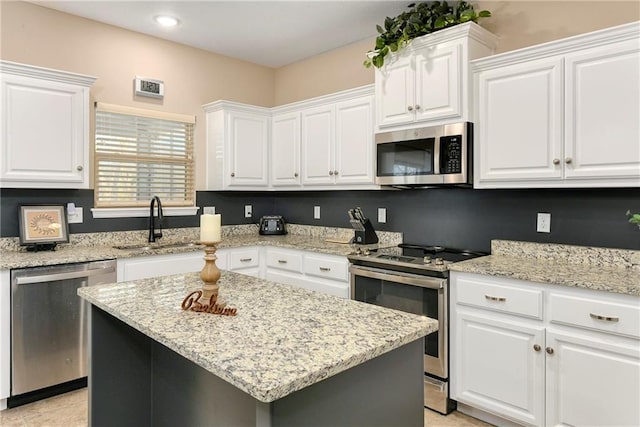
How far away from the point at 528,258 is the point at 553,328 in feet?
2.36

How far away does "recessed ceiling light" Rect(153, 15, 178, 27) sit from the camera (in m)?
3.41

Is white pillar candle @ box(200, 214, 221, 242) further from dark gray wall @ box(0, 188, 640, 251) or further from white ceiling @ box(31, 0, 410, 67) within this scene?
white ceiling @ box(31, 0, 410, 67)

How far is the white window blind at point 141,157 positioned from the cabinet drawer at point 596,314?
10.5 feet

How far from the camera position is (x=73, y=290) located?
9.21 feet

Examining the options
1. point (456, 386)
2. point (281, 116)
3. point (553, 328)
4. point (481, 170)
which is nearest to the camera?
point (553, 328)

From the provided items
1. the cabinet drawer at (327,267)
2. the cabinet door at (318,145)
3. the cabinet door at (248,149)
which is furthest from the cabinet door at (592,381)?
the cabinet door at (248,149)

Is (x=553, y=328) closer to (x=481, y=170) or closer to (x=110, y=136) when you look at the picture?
(x=481, y=170)

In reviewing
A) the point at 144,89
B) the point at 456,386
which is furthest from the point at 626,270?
the point at 144,89

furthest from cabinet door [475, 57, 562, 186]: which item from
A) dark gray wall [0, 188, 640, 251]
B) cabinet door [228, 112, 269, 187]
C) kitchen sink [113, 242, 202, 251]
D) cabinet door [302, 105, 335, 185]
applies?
kitchen sink [113, 242, 202, 251]

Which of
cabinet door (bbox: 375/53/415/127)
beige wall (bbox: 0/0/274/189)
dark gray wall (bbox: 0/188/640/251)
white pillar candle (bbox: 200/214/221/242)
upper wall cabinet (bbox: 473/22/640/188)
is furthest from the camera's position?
beige wall (bbox: 0/0/274/189)

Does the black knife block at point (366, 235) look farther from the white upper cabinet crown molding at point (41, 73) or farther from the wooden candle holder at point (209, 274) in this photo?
the white upper cabinet crown molding at point (41, 73)

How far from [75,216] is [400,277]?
2586 mm

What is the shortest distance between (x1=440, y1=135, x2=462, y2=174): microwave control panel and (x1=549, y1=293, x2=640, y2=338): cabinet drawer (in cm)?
100

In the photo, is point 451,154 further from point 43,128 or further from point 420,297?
point 43,128
